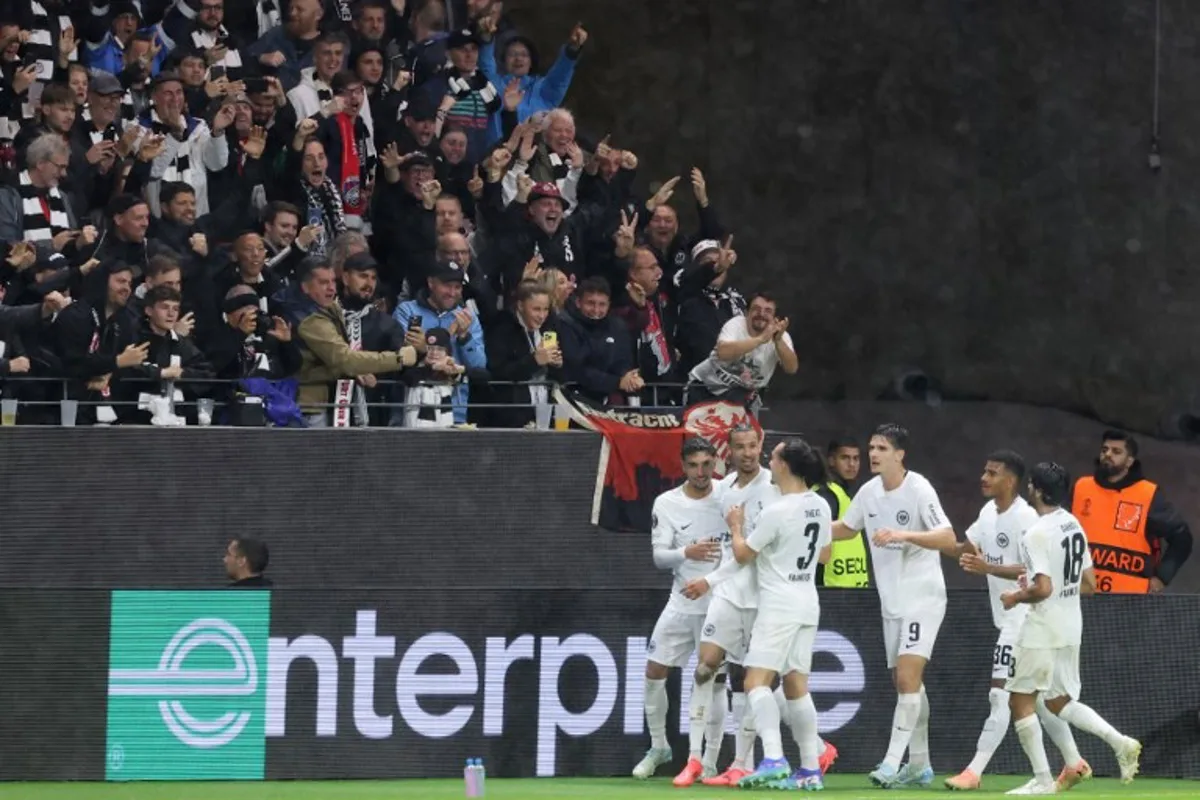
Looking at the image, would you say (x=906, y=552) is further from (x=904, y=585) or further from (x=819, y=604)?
(x=819, y=604)

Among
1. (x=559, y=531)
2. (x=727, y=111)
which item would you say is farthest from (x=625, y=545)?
(x=727, y=111)

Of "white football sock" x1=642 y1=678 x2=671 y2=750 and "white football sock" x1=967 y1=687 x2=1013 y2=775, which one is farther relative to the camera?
"white football sock" x1=642 y1=678 x2=671 y2=750

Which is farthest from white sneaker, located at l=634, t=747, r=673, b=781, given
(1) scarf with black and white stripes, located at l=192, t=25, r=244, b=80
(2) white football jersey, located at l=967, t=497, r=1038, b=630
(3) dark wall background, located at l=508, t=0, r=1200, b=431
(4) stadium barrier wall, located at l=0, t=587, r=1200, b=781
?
(3) dark wall background, located at l=508, t=0, r=1200, b=431

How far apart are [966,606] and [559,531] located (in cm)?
318

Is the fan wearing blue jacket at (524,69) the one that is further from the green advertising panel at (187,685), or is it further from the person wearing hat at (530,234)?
the green advertising panel at (187,685)

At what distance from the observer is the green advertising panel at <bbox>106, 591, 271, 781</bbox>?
53.3ft

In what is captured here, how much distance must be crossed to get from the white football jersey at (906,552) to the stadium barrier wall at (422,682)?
37.9 inches

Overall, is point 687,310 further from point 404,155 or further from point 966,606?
point 966,606

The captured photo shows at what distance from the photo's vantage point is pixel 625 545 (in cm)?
1859

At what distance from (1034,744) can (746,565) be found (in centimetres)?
213

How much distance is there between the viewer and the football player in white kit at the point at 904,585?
1588cm

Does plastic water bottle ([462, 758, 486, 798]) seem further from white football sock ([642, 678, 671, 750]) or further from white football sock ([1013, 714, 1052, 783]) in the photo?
white football sock ([1013, 714, 1052, 783])

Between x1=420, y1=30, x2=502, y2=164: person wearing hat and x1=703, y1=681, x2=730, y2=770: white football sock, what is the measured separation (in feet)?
20.1

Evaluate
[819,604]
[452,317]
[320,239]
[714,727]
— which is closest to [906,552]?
[819,604]
